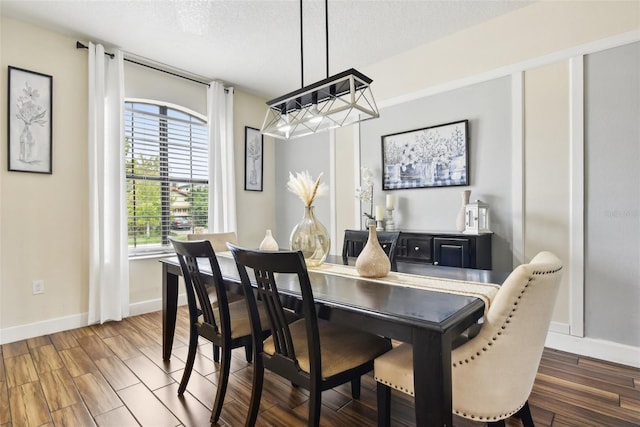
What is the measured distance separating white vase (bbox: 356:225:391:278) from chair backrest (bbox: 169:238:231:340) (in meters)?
0.74

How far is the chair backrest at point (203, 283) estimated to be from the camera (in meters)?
1.64

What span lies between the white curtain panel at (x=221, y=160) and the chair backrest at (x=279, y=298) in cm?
259

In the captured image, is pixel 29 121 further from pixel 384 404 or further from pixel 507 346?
pixel 507 346

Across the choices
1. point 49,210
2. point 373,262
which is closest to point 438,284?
point 373,262

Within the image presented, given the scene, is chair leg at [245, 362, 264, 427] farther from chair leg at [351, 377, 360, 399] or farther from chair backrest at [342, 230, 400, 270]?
chair backrest at [342, 230, 400, 270]

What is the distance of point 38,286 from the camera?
282cm

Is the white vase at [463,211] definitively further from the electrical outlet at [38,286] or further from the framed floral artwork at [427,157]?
the electrical outlet at [38,286]

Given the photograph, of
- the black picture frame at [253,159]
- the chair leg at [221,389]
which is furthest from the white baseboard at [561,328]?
the black picture frame at [253,159]

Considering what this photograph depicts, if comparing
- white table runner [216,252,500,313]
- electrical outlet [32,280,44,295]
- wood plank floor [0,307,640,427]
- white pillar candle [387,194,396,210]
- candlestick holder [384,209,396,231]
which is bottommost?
wood plank floor [0,307,640,427]

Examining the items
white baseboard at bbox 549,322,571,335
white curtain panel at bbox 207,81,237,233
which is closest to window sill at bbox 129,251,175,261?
white curtain panel at bbox 207,81,237,233

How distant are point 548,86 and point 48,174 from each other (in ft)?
14.0

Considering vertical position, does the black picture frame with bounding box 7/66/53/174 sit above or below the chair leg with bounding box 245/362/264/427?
above

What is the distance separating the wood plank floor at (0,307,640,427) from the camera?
5.45 ft

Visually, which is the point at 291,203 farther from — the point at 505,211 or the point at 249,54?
the point at 505,211
